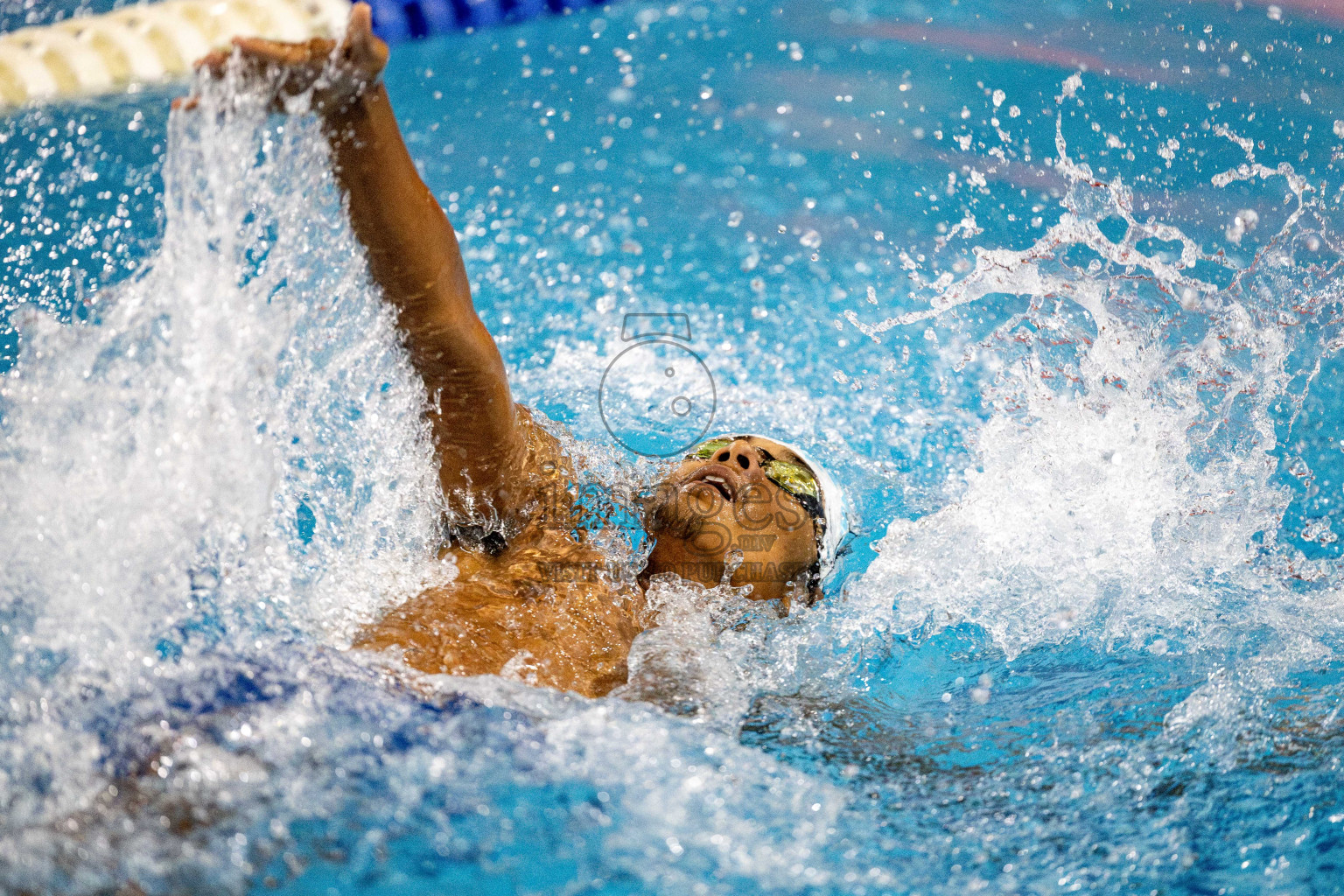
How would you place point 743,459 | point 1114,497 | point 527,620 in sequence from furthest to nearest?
point 1114,497 → point 743,459 → point 527,620

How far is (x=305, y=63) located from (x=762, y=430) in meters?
1.94

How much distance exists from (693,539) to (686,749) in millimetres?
510

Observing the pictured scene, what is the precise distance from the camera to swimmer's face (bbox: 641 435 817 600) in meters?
1.97

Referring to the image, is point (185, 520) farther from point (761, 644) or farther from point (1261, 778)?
point (1261, 778)

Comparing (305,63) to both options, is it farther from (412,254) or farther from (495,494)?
(495,494)

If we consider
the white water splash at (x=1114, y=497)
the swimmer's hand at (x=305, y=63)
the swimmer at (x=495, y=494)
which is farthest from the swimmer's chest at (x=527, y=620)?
the swimmer's hand at (x=305, y=63)

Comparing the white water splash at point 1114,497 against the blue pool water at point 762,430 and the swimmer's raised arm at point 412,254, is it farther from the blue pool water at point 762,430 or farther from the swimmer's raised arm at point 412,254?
the swimmer's raised arm at point 412,254

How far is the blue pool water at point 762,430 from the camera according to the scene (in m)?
1.37

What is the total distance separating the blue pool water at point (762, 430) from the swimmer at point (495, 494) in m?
0.07

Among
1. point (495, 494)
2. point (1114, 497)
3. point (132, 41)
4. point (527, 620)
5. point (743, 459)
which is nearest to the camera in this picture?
point (527, 620)

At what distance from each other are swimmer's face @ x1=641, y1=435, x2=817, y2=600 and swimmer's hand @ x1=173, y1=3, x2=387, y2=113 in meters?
0.97

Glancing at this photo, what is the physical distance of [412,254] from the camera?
1.59m

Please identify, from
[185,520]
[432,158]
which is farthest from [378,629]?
[432,158]

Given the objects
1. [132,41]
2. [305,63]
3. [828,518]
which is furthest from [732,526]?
[132,41]
